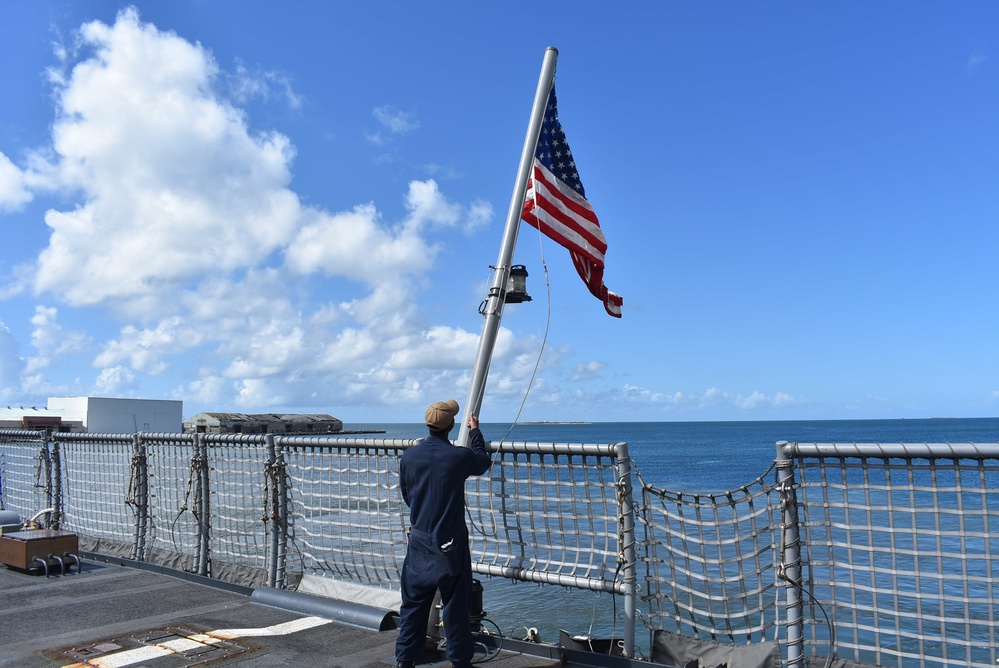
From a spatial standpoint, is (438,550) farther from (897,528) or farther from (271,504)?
(271,504)

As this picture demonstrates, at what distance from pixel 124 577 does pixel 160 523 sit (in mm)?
1003

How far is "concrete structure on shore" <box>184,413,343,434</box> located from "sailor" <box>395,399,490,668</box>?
414 feet

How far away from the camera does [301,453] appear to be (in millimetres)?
7234

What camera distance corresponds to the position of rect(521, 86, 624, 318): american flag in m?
5.83

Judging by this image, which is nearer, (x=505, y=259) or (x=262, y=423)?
(x=505, y=259)

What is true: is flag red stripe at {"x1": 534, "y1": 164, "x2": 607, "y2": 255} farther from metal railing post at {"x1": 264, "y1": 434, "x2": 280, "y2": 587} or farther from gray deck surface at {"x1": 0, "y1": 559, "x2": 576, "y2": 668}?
metal railing post at {"x1": 264, "y1": 434, "x2": 280, "y2": 587}

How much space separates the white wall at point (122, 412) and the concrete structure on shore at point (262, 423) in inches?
1353

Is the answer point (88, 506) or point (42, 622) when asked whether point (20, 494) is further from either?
point (42, 622)

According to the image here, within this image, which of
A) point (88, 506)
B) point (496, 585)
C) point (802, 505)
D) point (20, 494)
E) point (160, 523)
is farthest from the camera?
point (496, 585)

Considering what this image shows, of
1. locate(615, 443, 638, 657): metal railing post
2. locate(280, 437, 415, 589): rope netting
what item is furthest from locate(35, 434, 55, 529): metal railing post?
locate(615, 443, 638, 657): metal railing post

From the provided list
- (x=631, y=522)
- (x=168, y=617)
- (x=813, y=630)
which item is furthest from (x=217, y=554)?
(x=813, y=630)

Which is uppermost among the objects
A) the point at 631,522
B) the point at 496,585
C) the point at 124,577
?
the point at 631,522

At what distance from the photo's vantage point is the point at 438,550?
4.72m

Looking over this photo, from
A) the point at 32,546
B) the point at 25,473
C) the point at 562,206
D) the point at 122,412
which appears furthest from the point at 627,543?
the point at 122,412
